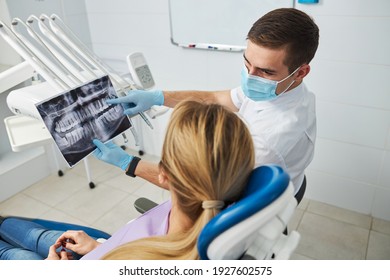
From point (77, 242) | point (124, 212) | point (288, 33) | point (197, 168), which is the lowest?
point (124, 212)

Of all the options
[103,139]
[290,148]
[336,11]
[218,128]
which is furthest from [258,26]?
[336,11]

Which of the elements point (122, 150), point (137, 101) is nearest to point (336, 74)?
point (137, 101)

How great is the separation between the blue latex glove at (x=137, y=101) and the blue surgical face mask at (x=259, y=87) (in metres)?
0.45

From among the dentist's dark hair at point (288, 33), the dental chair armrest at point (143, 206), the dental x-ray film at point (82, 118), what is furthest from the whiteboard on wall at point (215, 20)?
the dental chair armrest at point (143, 206)

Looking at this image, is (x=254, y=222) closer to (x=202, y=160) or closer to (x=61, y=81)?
(x=202, y=160)

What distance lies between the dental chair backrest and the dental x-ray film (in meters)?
0.71

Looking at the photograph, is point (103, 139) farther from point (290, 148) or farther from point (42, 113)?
point (290, 148)

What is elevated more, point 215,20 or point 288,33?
point 288,33

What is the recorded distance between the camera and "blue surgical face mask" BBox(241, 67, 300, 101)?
136 cm

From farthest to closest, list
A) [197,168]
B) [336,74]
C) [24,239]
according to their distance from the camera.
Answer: [336,74], [24,239], [197,168]

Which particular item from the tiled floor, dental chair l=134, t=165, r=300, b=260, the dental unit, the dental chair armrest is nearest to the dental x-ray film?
the dental unit

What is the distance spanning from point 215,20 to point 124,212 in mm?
1556

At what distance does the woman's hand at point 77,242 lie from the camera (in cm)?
126

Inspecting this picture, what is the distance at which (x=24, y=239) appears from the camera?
1479 mm
